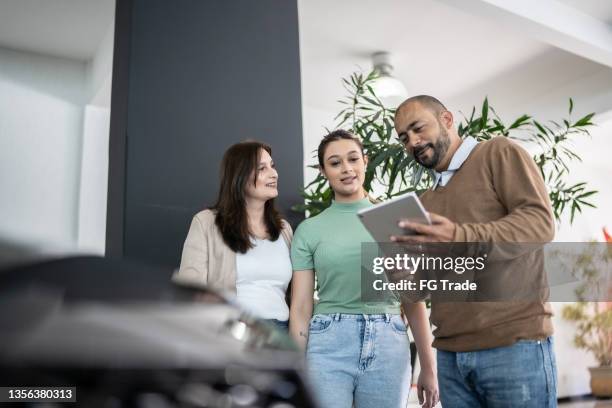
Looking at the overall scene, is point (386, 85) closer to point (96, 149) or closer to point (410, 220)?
point (96, 149)

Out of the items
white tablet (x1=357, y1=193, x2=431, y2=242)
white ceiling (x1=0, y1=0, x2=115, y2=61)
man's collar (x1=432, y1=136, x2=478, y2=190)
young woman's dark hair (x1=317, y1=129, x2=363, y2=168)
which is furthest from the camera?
white ceiling (x1=0, y1=0, x2=115, y2=61)

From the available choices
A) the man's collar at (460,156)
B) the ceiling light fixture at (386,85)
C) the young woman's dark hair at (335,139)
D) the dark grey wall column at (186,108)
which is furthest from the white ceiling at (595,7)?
the man's collar at (460,156)

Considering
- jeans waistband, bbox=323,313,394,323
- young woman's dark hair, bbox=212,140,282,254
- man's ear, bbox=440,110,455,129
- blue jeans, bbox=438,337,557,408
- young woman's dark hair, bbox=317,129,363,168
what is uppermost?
young woman's dark hair, bbox=317,129,363,168

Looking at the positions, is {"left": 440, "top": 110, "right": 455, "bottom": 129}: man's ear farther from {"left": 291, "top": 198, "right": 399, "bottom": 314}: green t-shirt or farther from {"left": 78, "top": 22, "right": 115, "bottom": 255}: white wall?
{"left": 78, "top": 22, "right": 115, "bottom": 255}: white wall

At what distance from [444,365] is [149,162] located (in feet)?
4.56

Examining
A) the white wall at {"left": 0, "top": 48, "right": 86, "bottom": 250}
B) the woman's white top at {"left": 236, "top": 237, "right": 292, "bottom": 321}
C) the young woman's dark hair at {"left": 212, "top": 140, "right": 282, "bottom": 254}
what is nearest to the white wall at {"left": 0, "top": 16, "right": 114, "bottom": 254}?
the white wall at {"left": 0, "top": 48, "right": 86, "bottom": 250}

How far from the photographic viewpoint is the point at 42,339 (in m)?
0.23

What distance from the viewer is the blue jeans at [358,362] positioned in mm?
1773

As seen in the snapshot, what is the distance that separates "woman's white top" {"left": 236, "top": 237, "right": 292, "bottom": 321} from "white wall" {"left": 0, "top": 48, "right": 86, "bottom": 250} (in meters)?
2.25

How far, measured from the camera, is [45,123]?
4.52 m

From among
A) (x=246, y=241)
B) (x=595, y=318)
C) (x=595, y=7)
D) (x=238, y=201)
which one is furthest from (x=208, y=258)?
(x=595, y=318)

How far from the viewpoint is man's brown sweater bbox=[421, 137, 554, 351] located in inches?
54.4

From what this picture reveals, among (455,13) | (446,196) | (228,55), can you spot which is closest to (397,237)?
(446,196)

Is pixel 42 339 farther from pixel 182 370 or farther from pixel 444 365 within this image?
pixel 444 365
